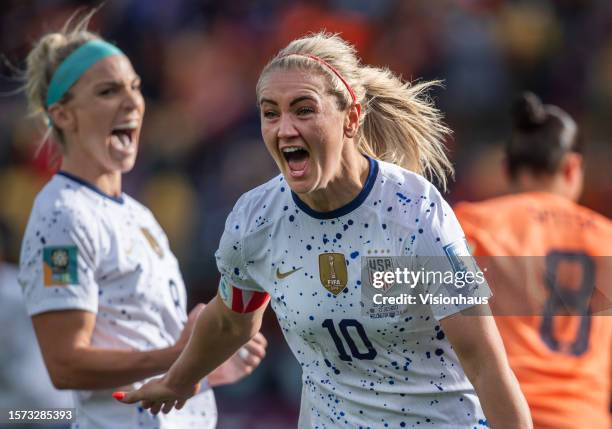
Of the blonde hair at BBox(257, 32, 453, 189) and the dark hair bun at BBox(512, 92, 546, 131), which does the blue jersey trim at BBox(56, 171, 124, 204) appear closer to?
the blonde hair at BBox(257, 32, 453, 189)

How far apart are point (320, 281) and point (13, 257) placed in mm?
5572

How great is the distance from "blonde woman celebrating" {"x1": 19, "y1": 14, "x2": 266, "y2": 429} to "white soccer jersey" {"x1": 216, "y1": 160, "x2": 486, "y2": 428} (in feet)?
2.41

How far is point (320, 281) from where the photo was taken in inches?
135

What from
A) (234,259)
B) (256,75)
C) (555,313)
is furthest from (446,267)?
(256,75)

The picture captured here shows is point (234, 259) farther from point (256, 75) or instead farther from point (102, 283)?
point (256, 75)

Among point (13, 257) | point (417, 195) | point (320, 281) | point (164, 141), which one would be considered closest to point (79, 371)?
point (320, 281)

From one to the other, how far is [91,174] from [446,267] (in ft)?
6.65

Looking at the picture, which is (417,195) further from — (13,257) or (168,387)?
(13,257)

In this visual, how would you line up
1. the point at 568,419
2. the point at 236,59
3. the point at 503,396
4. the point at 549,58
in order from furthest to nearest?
1. the point at 236,59
2. the point at 549,58
3. the point at 568,419
4. the point at 503,396

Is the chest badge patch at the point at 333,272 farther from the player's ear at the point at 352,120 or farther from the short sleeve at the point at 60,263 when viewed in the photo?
the short sleeve at the point at 60,263

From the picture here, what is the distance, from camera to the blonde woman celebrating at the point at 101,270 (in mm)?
4250

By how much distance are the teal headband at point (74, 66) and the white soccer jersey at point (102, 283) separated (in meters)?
0.48

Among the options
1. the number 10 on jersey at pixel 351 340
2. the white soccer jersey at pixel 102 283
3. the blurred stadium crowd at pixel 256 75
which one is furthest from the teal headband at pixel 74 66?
the blurred stadium crowd at pixel 256 75

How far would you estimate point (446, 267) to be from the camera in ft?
10.5
